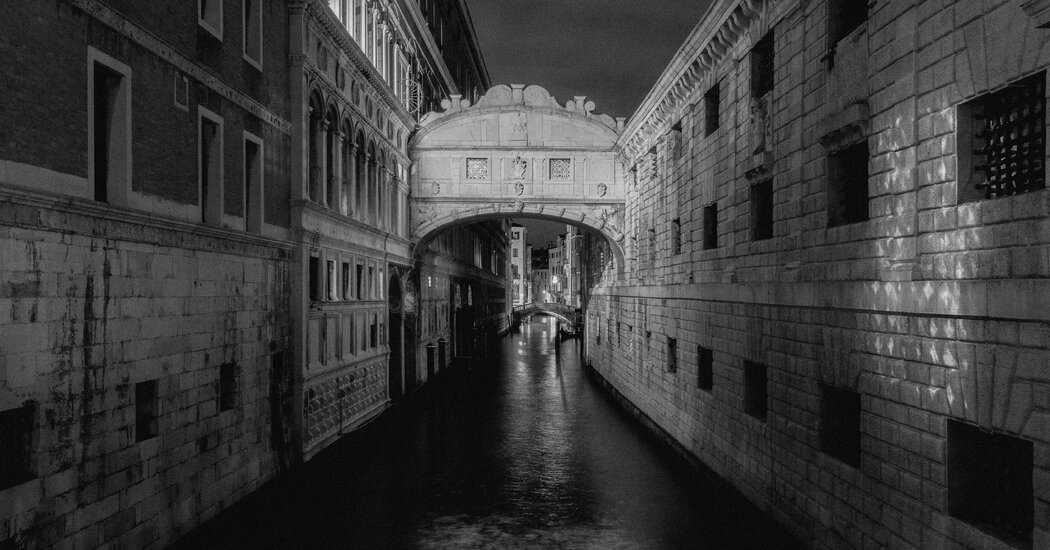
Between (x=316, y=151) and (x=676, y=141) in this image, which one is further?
(x=676, y=141)

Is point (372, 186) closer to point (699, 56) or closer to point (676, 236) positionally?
point (676, 236)

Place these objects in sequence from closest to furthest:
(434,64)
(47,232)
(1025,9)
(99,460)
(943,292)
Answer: (1025,9) < (943,292) < (47,232) < (99,460) < (434,64)

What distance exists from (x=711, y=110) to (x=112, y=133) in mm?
12077

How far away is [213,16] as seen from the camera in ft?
40.1

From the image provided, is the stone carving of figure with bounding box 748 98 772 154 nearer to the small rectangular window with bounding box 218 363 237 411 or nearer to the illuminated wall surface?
the illuminated wall surface

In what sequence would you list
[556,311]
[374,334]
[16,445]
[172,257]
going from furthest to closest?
1. [556,311]
2. [374,334]
3. [172,257]
4. [16,445]

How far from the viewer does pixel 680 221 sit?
19.1 m

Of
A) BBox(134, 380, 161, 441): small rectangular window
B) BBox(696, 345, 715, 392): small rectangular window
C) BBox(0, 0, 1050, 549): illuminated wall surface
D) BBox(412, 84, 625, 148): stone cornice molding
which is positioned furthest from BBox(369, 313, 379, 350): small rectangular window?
BBox(134, 380, 161, 441): small rectangular window

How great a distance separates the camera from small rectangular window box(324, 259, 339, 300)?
1783cm

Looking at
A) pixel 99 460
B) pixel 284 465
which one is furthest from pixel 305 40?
pixel 99 460

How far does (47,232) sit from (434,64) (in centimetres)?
2747

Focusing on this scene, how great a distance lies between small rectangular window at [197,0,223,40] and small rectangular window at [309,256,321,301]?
590 centimetres

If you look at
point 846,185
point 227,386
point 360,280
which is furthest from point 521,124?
point 846,185

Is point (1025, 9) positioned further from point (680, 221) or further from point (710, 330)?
point (680, 221)
